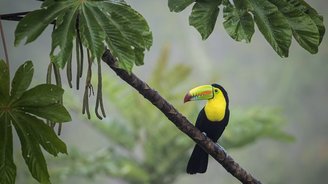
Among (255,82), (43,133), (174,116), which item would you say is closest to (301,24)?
(174,116)

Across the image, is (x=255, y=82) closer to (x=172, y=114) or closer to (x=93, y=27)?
(x=172, y=114)

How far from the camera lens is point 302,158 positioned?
5812mm

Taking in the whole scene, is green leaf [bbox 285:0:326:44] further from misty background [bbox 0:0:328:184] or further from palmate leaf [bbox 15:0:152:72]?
misty background [bbox 0:0:328:184]

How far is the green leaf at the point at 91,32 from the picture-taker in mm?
978

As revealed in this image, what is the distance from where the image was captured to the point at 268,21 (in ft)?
3.58

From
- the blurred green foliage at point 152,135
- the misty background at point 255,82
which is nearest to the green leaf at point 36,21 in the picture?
the blurred green foliage at point 152,135

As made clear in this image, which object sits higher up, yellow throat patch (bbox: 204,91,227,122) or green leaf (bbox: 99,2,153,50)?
green leaf (bbox: 99,2,153,50)

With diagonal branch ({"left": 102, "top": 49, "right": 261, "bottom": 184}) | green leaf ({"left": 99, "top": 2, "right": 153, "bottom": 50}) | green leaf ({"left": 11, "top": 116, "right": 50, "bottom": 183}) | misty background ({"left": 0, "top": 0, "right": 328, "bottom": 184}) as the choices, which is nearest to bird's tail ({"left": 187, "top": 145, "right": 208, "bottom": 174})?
diagonal branch ({"left": 102, "top": 49, "right": 261, "bottom": 184})

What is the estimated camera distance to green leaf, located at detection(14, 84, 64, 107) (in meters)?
1.06

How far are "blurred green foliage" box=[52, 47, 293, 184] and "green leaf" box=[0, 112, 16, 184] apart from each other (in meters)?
2.82

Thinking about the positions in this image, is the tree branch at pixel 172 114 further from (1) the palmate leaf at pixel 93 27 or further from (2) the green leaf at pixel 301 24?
(2) the green leaf at pixel 301 24

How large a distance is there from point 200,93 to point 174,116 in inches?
12.6

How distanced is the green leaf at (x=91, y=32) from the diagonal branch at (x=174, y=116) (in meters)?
0.15

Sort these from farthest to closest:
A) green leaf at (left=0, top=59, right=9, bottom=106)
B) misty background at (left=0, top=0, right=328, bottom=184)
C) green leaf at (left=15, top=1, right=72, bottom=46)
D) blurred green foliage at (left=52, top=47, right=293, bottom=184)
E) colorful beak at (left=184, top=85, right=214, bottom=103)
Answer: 1. misty background at (left=0, top=0, right=328, bottom=184)
2. blurred green foliage at (left=52, top=47, right=293, bottom=184)
3. colorful beak at (left=184, top=85, right=214, bottom=103)
4. green leaf at (left=0, top=59, right=9, bottom=106)
5. green leaf at (left=15, top=1, right=72, bottom=46)
